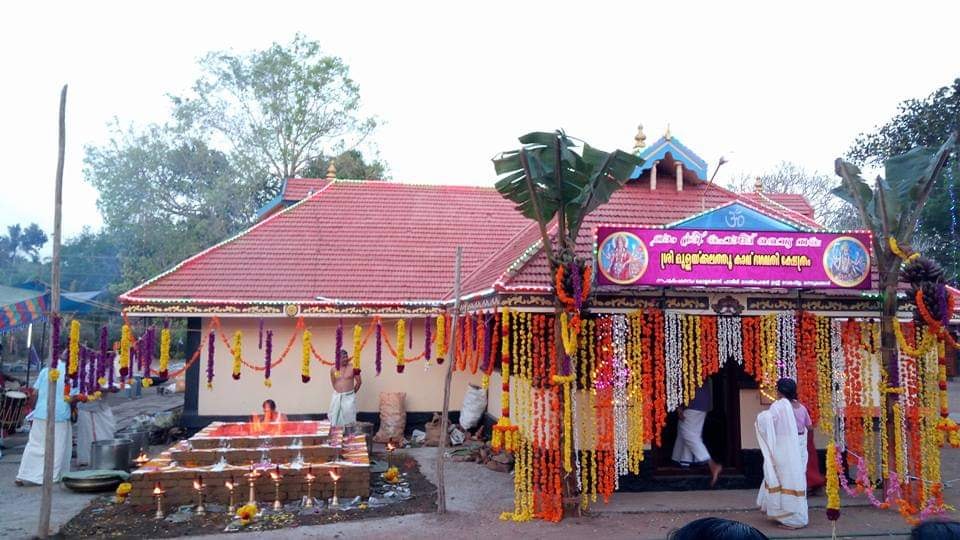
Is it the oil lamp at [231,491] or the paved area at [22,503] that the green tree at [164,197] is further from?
the oil lamp at [231,491]

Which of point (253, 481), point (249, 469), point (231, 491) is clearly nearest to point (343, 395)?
point (249, 469)

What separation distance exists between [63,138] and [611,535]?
7302 mm

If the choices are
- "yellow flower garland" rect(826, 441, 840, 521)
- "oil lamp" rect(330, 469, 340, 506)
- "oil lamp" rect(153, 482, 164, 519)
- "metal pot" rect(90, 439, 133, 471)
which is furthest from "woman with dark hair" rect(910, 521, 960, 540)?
"metal pot" rect(90, 439, 133, 471)

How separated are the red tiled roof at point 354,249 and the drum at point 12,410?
4.00m

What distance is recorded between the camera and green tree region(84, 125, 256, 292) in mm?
24750

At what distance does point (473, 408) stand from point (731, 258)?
623cm

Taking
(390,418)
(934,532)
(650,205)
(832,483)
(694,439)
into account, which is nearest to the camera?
(934,532)

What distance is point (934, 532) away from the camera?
1.64 metres

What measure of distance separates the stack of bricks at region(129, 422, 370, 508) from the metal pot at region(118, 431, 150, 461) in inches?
58.4

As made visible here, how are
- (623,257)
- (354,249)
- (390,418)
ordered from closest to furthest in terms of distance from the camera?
(623,257) < (390,418) < (354,249)

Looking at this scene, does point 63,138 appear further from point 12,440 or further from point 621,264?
point 12,440

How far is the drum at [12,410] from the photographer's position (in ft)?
43.0

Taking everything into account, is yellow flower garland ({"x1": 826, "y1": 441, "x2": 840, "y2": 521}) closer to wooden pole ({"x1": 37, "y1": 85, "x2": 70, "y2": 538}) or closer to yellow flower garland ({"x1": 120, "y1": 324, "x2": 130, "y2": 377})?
wooden pole ({"x1": 37, "y1": 85, "x2": 70, "y2": 538})

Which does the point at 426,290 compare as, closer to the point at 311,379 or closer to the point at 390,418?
the point at 390,418
